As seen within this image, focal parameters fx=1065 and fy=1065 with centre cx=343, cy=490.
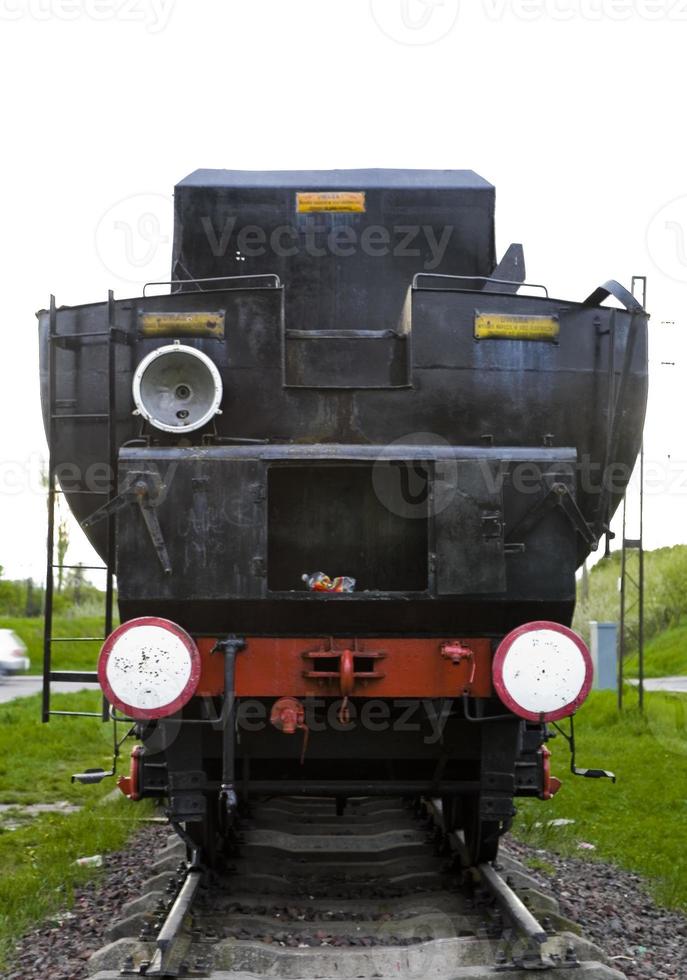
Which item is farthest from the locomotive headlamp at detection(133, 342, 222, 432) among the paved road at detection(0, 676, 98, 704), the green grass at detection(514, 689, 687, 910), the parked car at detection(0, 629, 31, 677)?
the parked car at detection(0, 629, 31, 677)

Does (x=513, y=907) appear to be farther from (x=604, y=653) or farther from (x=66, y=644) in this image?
(x=66, y=644)

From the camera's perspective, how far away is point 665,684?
73.4ft

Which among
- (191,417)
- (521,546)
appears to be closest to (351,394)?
(191,417)

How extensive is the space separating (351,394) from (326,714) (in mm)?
1564

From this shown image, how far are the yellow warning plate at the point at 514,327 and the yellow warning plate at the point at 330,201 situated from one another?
1516 millimetres

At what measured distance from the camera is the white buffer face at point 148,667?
15.2ft

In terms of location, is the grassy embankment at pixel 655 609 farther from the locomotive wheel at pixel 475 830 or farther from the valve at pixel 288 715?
the valve at pixel 288 715

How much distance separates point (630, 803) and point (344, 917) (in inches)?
169

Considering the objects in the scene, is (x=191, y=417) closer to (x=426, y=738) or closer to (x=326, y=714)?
(x=326, y=714)

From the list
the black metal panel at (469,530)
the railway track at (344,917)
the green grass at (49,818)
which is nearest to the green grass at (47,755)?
the green grass at (49,818)

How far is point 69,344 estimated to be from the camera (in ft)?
17.8

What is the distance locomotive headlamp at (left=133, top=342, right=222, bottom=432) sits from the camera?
5.09 metres

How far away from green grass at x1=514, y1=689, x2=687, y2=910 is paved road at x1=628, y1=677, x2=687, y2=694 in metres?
7.09

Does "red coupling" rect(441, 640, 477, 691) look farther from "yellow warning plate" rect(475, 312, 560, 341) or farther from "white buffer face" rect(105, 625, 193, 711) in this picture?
"yellow warning plate" rect(475, 312, 560, 341)
